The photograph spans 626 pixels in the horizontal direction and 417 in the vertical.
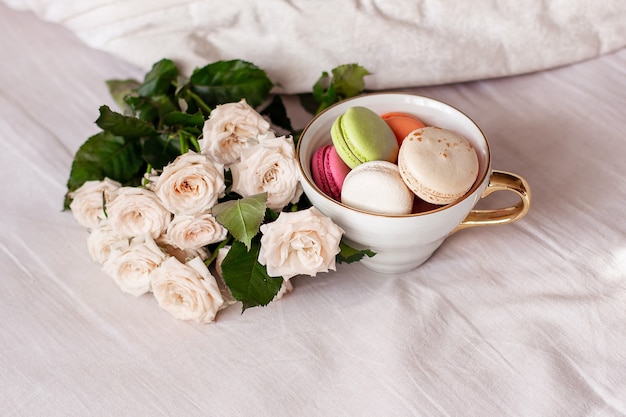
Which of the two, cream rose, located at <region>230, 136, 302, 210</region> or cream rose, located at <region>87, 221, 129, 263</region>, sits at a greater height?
cream rose, located at <region>230, 136, 302, 210</region>

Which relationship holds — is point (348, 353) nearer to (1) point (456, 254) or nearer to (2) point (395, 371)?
(2) point (395, 371)

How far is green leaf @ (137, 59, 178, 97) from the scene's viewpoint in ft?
2.72

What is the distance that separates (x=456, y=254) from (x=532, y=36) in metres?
0.35

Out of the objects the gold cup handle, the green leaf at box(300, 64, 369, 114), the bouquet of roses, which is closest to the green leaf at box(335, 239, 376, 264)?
the bouquet of roses

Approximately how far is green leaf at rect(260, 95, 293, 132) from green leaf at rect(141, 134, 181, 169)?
0.13m

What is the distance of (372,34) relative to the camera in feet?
2.75

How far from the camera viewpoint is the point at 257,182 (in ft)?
2.07

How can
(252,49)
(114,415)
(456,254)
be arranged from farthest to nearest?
(252,49) < (456,254) < (114,415)

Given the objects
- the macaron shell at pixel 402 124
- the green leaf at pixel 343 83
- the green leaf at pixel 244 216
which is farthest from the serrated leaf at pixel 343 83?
the green leaf at pixel 244 216

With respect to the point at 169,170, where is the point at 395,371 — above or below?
below

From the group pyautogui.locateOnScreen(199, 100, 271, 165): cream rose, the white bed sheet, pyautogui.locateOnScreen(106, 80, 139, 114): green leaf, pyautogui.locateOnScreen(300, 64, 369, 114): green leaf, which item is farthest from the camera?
pyautogui.locateOnScreen(106, 80, 139, 114): green leaf

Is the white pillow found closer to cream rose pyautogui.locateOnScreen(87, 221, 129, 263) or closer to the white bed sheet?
the white bed sheet

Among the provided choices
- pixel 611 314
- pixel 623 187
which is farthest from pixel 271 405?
pixel 623 187

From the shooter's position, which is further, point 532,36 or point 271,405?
point 532,36
